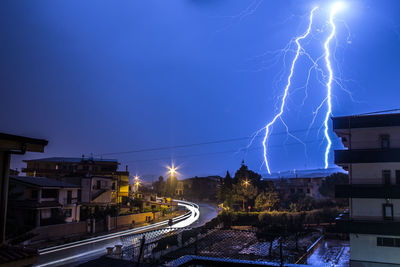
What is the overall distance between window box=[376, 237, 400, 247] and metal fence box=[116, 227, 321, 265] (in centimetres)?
385

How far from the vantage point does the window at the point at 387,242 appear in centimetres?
1758

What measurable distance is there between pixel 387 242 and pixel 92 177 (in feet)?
90.5

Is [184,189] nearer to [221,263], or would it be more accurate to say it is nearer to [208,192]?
[208,192]

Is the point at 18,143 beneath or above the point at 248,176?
above

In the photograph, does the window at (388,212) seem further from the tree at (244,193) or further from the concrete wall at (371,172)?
the tree at (244,193)

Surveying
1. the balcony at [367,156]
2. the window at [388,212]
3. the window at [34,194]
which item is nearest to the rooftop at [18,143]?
the balcony at [367,156]

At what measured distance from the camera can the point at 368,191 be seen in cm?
1827

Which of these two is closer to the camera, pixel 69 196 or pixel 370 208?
pixel 370 208

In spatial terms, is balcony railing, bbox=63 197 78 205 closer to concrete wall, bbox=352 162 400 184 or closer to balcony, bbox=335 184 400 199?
balcony, bbox=335 184 400 199

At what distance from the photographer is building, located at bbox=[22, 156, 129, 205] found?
3416cm

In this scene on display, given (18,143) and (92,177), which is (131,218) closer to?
(92,177)

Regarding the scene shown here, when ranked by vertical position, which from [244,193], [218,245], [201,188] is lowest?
[218,245]

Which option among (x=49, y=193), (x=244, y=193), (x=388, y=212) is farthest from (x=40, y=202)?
(x=388, y=212)

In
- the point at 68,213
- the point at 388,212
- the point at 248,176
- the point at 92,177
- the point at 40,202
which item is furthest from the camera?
the point at 248,176
